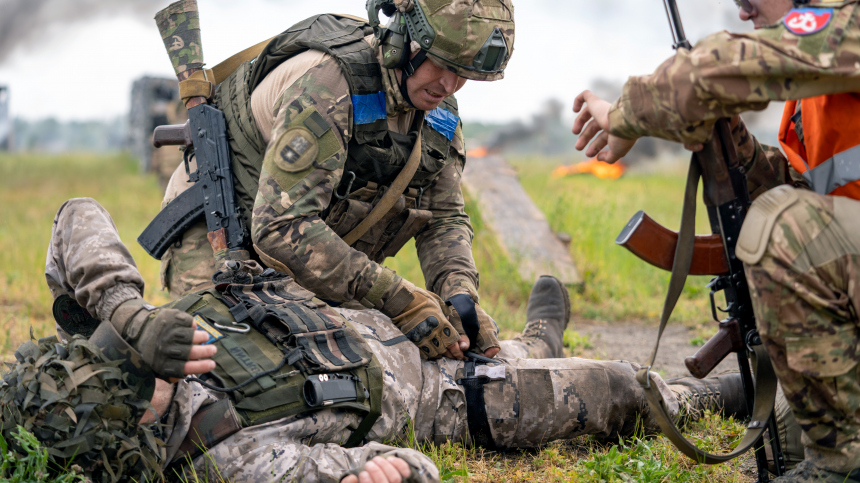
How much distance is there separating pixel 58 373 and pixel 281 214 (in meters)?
1.11

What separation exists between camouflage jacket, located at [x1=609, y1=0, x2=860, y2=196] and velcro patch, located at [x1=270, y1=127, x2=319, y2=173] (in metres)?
1.37

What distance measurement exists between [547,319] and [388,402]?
5.38 ft

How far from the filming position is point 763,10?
2.41 m

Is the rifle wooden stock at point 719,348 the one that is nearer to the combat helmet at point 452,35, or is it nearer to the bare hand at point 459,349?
the bare hand at point 459,349

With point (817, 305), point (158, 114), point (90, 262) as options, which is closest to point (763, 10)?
point (817, 305)

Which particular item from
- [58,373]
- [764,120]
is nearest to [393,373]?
[58,373]

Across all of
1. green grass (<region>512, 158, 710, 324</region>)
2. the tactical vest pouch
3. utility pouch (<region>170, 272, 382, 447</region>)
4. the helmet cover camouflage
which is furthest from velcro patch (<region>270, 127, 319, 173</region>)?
green grass (<region>512, 158, 710, 324</region>)

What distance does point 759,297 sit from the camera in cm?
221

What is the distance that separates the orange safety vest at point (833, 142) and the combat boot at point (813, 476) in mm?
890

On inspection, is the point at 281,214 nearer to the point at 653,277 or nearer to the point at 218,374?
the point at 218,374

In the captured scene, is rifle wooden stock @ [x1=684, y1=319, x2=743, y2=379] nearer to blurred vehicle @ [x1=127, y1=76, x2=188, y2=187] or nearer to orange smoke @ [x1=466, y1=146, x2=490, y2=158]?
orange smoke @ [x1=466, y1=146, x2=490, y2=158]

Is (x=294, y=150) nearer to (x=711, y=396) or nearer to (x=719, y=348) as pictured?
(x=719, y=348)

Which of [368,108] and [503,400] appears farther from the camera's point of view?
[368,108]

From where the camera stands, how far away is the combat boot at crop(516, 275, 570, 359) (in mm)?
3986
